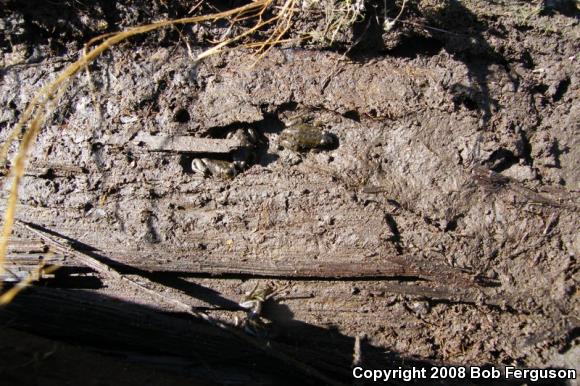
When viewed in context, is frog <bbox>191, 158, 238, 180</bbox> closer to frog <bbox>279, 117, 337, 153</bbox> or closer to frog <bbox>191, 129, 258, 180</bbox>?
frog <bbox>191, 129, 258, 180</bbox>

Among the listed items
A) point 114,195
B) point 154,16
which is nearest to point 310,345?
point 114,195

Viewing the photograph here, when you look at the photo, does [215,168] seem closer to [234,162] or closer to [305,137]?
[234,162]

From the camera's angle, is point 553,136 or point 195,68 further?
point 195,68

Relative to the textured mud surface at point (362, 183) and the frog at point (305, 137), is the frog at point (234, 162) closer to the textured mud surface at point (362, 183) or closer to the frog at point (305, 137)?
the textured mud surface at point (362, 183)

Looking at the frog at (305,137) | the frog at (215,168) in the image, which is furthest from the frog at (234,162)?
the frog at (305,137)

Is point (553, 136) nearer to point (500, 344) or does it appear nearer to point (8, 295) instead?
point (500, 344)

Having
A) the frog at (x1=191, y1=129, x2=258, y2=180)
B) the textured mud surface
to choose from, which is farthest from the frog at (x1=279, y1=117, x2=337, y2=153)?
the frog at (x1=191, y1=129, x2=258, y2=180)
